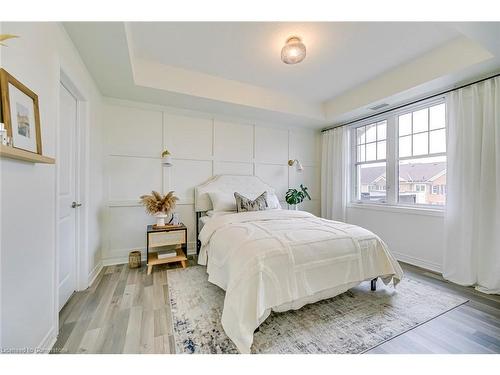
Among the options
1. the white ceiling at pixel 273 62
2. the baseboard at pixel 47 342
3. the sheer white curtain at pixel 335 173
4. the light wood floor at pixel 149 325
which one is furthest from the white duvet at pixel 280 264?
the white ceiling at pixel 273 62

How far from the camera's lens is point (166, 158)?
303cm

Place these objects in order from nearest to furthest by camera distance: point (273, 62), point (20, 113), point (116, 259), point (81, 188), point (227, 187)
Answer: point (20, 113)
point (81, 188)
point (273, 62)
point (116, 259)
point (227, 187)

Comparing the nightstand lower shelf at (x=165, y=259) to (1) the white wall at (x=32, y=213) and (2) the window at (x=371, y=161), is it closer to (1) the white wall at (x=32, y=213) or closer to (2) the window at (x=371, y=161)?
Answer: (1) the white wall at (x=32, y=213)

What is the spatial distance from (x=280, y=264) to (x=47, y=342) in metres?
1.67

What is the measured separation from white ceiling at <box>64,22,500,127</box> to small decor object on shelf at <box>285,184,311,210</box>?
152 cm

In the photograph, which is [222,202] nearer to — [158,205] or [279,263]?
[158,205]

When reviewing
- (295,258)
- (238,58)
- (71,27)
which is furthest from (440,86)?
(71,27)

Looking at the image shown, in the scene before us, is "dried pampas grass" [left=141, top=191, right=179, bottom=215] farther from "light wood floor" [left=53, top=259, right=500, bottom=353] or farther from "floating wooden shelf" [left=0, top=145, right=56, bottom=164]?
"floating wooden shelf" [left=0, top=145, right=56, bottom=164]

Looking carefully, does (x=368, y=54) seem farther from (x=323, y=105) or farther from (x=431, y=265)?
(x=431, y=265)

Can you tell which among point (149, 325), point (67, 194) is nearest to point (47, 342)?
point (149, 325)

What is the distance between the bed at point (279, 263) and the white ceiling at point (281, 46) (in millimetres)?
1986

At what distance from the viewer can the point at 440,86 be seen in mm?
2555

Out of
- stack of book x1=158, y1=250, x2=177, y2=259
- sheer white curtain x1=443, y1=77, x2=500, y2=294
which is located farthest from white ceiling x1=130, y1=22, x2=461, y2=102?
stack of book x1=158, y1=250, x2=177, y2=259

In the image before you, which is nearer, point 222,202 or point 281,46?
point 281,46
